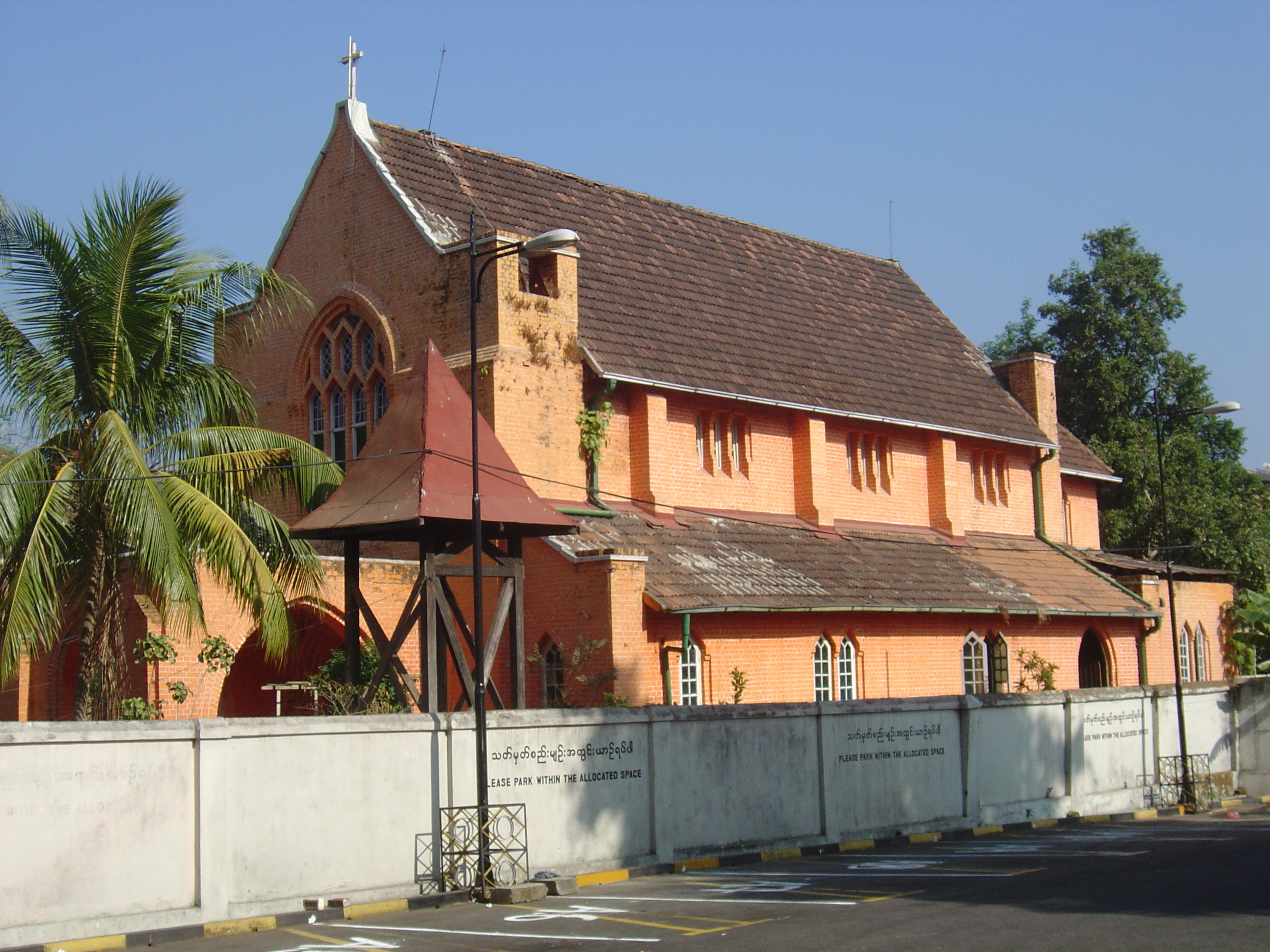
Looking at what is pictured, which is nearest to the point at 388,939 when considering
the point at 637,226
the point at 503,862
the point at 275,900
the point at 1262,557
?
the point at 275,900

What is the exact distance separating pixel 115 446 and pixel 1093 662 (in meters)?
24.7

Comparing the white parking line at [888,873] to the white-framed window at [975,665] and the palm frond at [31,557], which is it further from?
the white-framed window at [975,665]

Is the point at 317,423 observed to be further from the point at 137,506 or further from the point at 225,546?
the point at 137,506

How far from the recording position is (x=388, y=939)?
40.2 feet

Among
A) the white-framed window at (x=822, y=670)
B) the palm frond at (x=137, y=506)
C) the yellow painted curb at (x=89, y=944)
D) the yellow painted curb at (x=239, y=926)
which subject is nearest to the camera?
the yellow painted curb at (x=89, y=944)

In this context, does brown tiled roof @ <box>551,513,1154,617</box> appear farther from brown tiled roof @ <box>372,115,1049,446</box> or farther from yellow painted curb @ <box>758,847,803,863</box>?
yellow painted curb @ <box>758,847,803,863</box>

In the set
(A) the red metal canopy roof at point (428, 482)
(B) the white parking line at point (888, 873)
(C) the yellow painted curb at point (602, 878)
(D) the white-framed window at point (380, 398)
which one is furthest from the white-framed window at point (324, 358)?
(B) the white parking line at point (888, 873)

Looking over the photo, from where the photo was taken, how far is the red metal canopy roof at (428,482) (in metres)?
16.8

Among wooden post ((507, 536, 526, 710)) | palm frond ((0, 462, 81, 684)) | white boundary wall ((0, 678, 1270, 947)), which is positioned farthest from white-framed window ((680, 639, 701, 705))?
palm frond ((0, 462, 81, 684))

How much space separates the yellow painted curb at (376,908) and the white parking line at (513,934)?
1.31 ft

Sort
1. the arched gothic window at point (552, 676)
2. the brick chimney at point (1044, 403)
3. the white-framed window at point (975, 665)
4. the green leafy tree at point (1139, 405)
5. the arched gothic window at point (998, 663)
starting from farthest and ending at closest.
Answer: the green leafy tree at point (1139, 405) < the brick chimney at point (1044, 403) < the arched gothic window at point (998, 663) < the white-framed window at point (975, 665) < the arched gothic window at point (552, 676)

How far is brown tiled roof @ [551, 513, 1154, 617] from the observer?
22.7m

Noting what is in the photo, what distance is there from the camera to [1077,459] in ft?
122

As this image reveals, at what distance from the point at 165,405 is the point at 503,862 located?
6.98 metres
